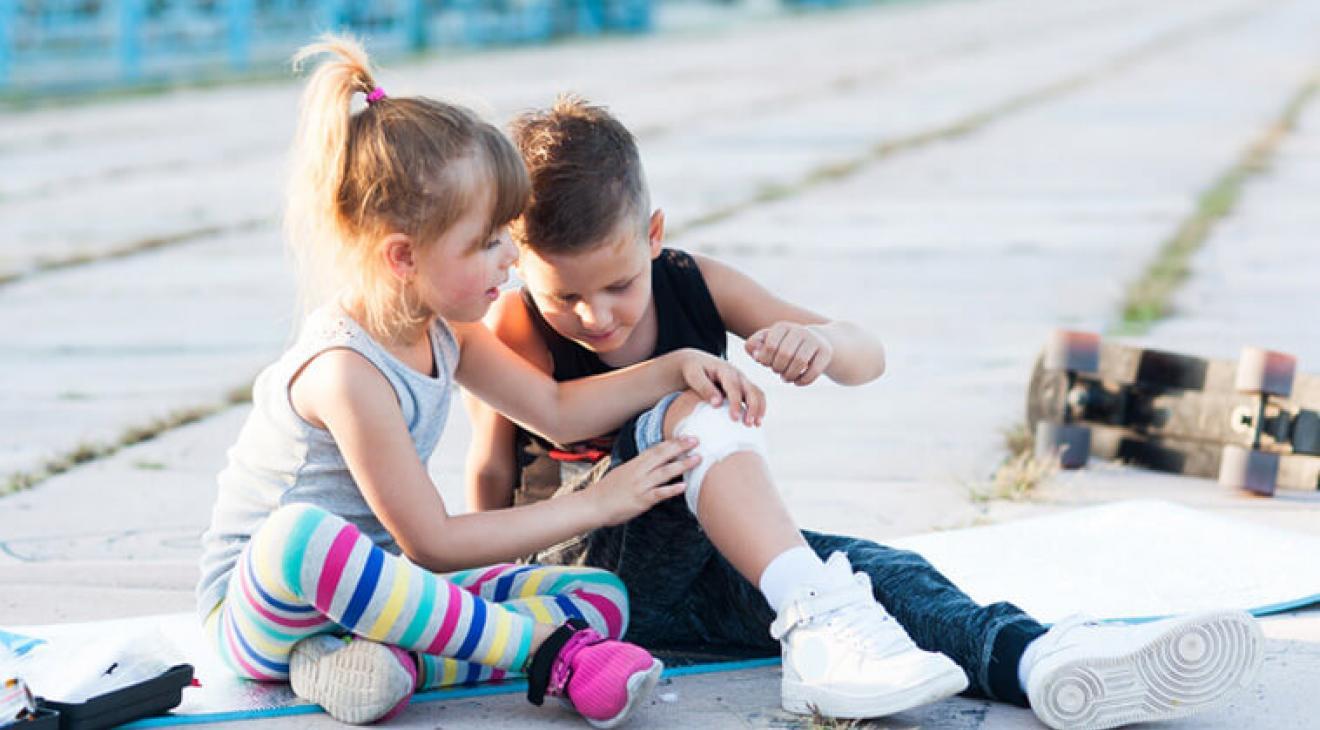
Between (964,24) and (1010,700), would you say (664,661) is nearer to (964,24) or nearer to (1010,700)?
(1010,700)

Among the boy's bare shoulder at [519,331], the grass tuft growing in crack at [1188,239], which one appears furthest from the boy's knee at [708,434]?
the grass tuft growing in crack at [1188,239]

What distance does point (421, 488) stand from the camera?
8.53 ft

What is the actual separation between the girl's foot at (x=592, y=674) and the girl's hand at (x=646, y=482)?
0.19 m

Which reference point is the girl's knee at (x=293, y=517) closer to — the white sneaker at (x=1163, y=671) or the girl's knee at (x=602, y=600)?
the girl's knee at (x=602, y=600)

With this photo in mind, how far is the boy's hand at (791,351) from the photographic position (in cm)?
283

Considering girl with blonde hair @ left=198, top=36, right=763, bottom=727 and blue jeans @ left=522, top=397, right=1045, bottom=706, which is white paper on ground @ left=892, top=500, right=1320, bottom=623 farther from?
girl with blonde hair @ left=198, top=36, right=763, bottom=727

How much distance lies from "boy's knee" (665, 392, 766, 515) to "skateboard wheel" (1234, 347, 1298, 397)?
147cm

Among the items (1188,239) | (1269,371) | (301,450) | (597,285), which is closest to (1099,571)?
(1269,371)

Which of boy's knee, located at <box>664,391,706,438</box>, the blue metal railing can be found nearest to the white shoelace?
boy's knee, located at <box>664,391,706,438</box>

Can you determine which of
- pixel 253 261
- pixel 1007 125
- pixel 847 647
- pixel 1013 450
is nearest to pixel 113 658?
pixel 847 647

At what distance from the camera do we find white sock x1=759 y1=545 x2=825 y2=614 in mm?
2594

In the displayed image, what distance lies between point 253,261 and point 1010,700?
5175mm

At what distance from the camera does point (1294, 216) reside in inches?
335

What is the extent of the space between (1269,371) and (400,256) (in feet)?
6.29
